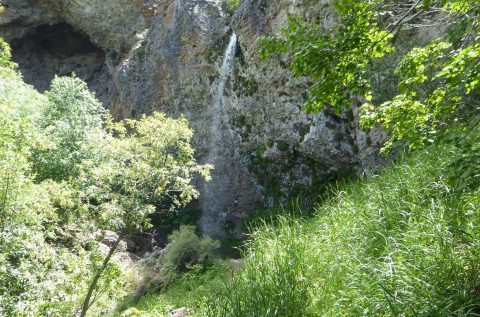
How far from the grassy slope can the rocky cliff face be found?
16.3 ft

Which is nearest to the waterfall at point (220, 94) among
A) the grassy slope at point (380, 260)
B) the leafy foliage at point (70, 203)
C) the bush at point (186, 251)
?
the bush at point (186, 251)

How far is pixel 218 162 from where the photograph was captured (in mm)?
15352

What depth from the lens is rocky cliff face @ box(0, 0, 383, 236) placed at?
12039 millimetres

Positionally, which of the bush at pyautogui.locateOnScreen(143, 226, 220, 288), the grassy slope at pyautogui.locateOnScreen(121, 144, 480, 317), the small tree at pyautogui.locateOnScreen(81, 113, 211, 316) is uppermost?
the small tree at pyautogui.locateOnScreen(81, 113, 211, 316)

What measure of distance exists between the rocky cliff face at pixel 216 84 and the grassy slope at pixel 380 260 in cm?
498

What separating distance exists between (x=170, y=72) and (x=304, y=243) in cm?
1307

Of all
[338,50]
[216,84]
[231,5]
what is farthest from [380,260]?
[231,5]

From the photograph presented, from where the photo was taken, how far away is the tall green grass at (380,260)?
293 centimetres

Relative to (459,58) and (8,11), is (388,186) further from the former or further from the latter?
(8,11)

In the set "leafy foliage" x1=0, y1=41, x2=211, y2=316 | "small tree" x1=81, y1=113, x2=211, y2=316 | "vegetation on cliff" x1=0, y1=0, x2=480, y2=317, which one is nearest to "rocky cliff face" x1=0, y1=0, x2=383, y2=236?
"vegetation on cliff" x1=0, y1=0, x2=480, y2=317

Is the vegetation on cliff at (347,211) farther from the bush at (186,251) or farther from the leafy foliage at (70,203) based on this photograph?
the bush at (186,251)

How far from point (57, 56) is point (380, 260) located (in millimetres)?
23075

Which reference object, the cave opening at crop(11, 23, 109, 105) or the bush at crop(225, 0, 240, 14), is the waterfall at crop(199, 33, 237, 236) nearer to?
the bush at crop(225, 0, 240, 14)

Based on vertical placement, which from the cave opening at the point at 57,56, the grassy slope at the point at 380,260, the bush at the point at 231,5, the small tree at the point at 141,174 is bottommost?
the grassy slope at the point at 380,260
